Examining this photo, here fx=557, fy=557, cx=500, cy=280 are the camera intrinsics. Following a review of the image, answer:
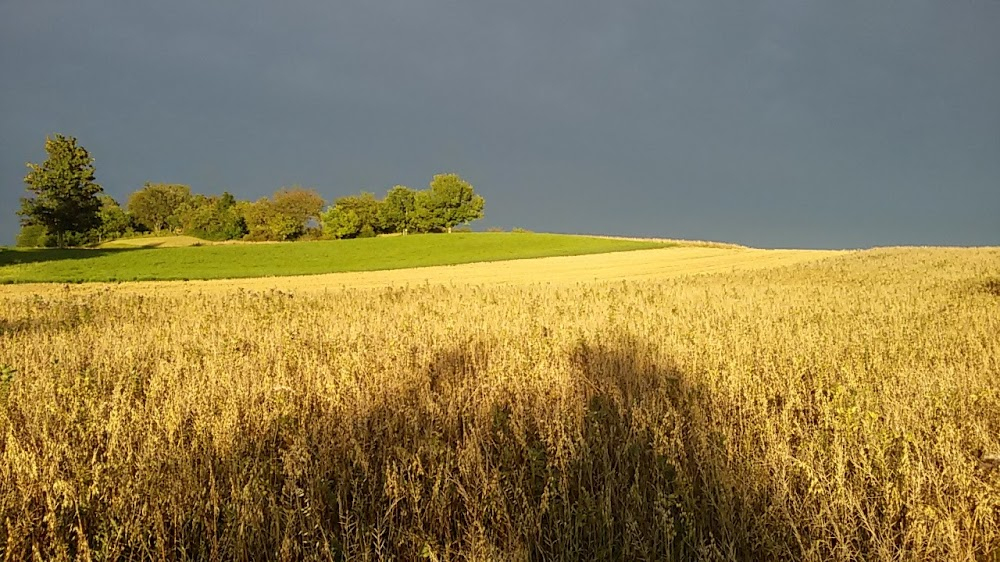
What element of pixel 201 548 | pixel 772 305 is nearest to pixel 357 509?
pixel 201 548

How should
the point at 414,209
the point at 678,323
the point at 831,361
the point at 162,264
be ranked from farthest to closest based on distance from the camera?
the point at 414,209 < the point at 162,264 < the point at 678,323 < the point at 831,361

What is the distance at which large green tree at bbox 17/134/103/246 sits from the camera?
213ft

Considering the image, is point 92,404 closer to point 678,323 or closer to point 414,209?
point 678,323

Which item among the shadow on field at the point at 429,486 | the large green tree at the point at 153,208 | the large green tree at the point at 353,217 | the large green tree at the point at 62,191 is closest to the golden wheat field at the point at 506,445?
the shadow on field at the point at 429,486

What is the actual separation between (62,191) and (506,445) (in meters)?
81.8

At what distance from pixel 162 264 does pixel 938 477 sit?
49.8 metres

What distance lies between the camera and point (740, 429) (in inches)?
198

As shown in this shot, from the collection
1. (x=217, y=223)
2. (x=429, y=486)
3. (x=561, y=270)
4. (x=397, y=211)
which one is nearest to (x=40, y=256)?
(x=561, y=270)

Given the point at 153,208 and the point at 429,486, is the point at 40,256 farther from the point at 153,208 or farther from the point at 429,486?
the point at 153,208

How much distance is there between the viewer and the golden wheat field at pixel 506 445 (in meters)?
3.38

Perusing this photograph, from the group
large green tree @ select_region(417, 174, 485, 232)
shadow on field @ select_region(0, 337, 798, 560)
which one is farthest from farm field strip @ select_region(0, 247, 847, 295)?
large green tree @ select_region(417, 174, 485, 232)

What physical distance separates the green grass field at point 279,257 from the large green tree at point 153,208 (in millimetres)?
77513

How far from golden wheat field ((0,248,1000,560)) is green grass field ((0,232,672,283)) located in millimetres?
32116

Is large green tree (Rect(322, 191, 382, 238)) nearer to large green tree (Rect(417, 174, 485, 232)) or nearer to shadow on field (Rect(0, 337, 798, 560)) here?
large green tree (Rect(417, 174, 485, 232))
